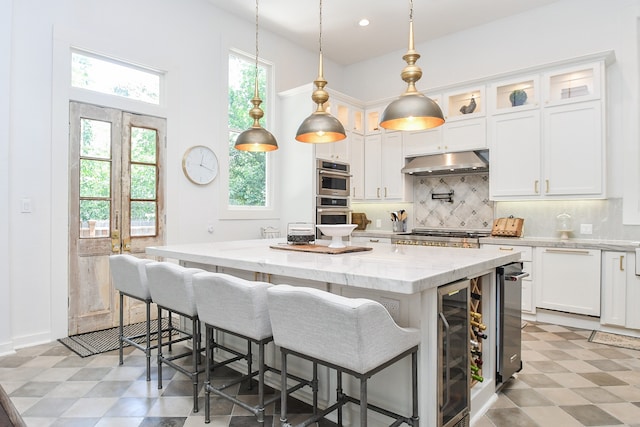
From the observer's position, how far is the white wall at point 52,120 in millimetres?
3303

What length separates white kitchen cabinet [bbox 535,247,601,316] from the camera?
388 centimetres

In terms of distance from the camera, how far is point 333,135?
320 centimetres

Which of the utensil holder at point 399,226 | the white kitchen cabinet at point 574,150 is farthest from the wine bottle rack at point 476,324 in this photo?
the utensil holder at point 399,226

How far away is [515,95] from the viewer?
4574mm

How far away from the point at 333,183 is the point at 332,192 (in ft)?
0.42

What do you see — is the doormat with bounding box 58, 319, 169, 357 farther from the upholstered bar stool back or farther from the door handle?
the door handle

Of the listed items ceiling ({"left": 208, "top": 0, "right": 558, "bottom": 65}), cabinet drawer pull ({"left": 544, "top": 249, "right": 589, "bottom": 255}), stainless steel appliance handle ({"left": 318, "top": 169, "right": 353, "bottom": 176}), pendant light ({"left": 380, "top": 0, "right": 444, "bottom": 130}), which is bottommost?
cabinet drawer pull ({"left": 544, "top": 249, "right": 589, "bottom": 255})

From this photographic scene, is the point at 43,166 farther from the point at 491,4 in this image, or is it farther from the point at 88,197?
the point at 491,4

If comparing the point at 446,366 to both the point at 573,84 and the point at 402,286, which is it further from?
the point at 573,84

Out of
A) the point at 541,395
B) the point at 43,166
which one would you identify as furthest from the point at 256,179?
the point at 541,395

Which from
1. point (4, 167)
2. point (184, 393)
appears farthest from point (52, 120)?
point (184, 393)

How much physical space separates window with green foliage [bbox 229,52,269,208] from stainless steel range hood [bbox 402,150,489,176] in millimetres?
2021

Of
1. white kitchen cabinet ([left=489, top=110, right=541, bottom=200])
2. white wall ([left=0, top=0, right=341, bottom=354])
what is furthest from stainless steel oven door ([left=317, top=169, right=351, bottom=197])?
white kitchen cabinet ([left=489, top=110, right=541, bottom=200])

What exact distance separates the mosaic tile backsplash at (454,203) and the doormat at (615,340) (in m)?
1.72
